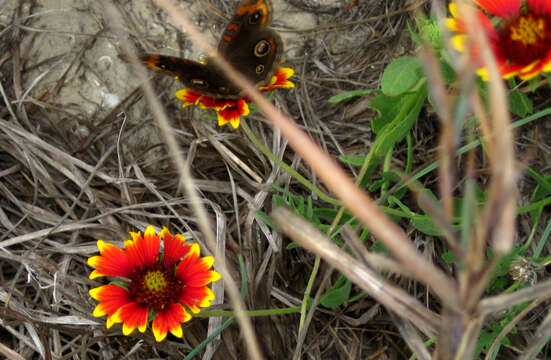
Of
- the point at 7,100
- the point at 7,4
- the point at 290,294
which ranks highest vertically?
the point at 7,4

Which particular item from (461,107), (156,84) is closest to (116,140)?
(156,84)

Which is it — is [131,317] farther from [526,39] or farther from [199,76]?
[526,39]

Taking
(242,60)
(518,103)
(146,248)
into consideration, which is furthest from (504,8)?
(146,248)

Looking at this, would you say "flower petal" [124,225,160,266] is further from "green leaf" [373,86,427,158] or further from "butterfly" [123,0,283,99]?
"green leaf" [373,86,427,158]

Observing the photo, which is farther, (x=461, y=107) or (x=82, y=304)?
(x=82, y=304)

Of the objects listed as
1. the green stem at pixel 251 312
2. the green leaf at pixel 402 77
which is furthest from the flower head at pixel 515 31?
the green stem at pixel 251 312

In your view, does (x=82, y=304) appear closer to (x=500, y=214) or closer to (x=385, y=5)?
(x=500, y=214)

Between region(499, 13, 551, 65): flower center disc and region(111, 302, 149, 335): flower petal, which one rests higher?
region(499, 13, 551, 65): flower center disc

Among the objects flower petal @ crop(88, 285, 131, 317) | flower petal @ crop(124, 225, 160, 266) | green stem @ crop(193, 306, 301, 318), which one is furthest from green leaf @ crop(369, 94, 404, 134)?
flower petal @ crop(88, 285, 131, 317)
